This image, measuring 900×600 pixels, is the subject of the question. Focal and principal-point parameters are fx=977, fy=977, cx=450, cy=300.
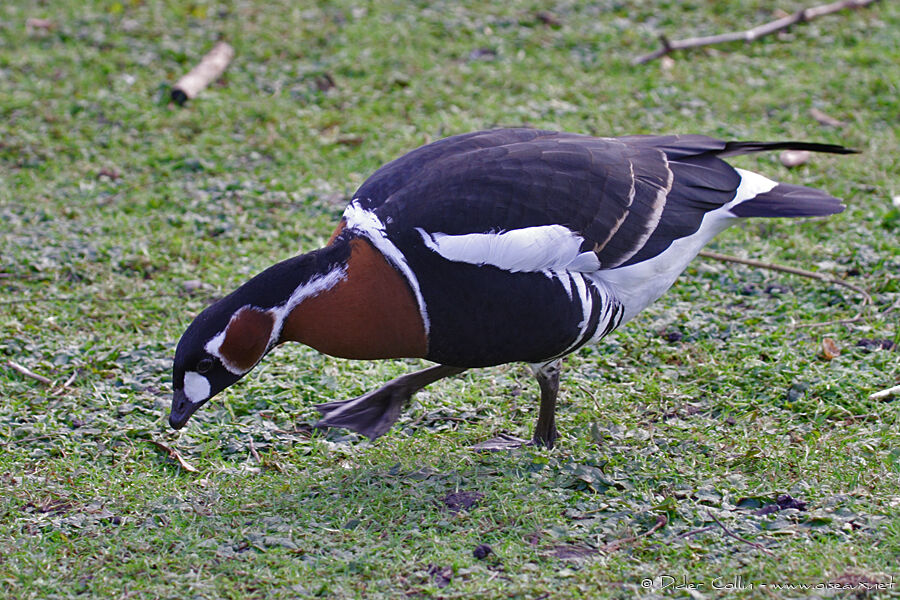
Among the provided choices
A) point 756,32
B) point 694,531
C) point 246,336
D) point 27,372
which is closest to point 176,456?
point 246,336

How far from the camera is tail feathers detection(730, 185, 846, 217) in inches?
166

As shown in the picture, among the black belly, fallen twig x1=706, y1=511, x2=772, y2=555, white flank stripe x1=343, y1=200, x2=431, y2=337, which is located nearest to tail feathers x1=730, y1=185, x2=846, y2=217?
the black belly

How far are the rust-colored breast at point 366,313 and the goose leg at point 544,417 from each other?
582 millimetres

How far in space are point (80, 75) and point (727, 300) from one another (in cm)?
534

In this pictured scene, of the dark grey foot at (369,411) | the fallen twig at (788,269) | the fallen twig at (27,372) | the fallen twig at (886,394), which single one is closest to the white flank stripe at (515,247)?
the dark grey foot at (369,411)

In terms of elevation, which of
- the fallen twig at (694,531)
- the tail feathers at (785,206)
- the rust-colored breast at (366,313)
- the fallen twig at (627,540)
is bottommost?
the fallen twig at (627,540)

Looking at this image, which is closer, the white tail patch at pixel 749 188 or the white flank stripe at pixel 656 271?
the white flank stripe at pixel 656 271

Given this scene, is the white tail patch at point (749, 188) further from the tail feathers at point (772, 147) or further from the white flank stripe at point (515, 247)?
the white flank stripe at point (515, 247)

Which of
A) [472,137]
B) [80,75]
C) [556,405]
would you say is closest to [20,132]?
[80,75]

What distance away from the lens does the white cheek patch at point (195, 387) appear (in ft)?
12.1

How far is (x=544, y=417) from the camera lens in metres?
4.04

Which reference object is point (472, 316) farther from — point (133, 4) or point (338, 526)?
point (133, 4)

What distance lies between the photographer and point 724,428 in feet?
13.6

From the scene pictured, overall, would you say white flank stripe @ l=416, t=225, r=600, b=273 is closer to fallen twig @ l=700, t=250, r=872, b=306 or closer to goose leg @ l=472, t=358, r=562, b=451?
goose leg @ l=472, t=358, r=562, b=451
